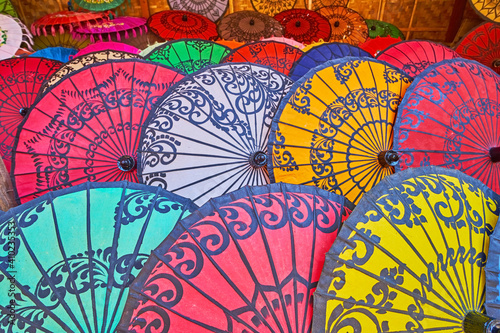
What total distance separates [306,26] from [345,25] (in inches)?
39.9

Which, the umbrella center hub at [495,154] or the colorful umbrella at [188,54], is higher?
the colorful umbrella at [188,54]

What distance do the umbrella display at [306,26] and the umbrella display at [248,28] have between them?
0.34 m

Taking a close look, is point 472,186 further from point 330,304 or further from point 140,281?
point 140,281

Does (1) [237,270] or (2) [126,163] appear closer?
(1) [237,270]

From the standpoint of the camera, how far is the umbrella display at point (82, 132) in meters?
1.78

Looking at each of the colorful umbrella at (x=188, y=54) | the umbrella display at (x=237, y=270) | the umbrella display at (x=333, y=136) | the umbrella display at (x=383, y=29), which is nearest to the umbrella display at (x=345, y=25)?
the umbrella display at (x=383, y=29)

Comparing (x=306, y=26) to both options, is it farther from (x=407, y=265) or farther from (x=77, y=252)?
(x=77, y=252)

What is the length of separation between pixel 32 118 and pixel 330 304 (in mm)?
2045

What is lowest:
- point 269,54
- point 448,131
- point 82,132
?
point 448,131

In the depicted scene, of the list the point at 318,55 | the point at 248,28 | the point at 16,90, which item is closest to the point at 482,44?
the point at 318,55

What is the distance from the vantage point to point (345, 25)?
254 inches

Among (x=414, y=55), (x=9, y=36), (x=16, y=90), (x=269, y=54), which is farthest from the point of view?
(x=9, y=36)

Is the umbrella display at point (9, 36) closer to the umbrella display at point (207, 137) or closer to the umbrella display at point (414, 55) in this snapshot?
the umbrella display at point (207, 137)

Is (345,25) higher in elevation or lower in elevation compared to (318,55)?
higher
